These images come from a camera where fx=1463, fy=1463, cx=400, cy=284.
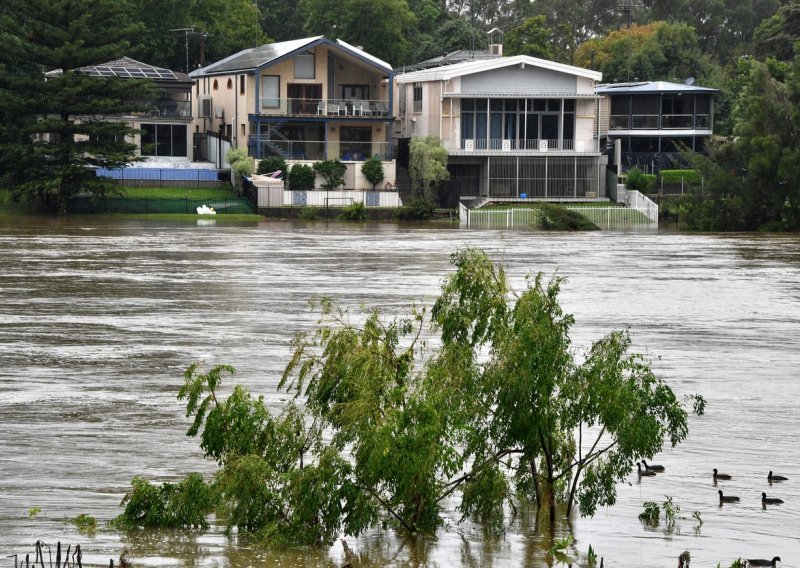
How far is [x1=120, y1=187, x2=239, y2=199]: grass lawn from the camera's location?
68.9 metres

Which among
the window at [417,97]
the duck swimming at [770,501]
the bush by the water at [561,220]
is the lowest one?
the duck swimming at [770,501]

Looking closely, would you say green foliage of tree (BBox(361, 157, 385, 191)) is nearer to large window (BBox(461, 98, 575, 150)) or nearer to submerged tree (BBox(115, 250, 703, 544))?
large window (BBox(461, 98, 575, 150))

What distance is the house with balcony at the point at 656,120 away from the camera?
255 feet

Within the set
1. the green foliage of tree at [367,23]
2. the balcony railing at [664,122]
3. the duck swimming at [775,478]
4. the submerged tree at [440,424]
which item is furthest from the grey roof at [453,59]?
the submerged tree at [440,424]

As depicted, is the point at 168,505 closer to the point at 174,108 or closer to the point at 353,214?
the point at 353,214

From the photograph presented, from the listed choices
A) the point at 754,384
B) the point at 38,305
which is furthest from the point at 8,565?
the point at 38,305

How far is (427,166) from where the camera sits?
227ft

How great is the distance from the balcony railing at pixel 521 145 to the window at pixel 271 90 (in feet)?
28.6

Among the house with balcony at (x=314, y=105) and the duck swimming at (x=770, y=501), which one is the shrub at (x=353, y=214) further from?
the duck swimming at (x=770, y=501)

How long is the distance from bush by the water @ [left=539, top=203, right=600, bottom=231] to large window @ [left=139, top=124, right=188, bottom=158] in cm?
2300

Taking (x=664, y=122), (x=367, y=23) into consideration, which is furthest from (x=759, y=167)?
(x=367, y=23)

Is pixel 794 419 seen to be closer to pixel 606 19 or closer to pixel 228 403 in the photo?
pixel 228 403

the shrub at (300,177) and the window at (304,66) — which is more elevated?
the window at (304,66)

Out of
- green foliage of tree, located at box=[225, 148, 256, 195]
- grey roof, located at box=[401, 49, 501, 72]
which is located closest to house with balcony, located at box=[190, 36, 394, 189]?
green foliage of tree, located at box=[225, 148, 256, 195]
